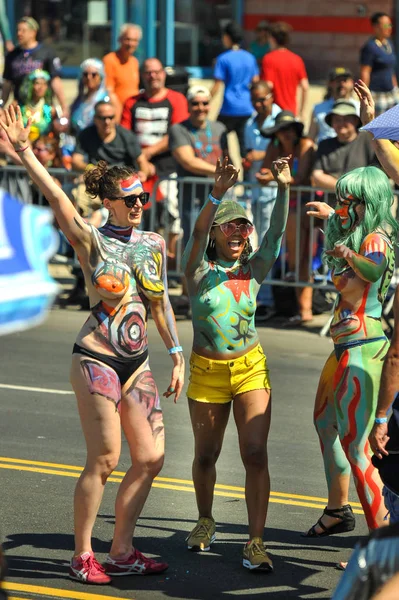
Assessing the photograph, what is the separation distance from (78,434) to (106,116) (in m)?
5.00

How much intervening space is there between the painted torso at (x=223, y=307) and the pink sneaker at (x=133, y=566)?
1.11 metres

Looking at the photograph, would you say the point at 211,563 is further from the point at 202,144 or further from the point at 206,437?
the point at 202,144

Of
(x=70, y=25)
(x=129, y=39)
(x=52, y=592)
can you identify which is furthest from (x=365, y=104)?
(x=70, y=25)

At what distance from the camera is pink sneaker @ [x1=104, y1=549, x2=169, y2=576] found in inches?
249

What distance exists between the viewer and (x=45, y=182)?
605 cm

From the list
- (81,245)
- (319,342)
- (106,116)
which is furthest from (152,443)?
(106,116)

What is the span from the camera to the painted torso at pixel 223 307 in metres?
6.59

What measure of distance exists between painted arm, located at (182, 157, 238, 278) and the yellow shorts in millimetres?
497

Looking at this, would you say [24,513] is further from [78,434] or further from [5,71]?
[5,71]

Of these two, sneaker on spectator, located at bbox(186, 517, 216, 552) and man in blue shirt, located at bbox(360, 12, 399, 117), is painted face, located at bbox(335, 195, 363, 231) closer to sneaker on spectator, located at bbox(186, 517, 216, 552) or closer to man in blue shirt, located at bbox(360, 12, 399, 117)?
sneaker on spectator, located at bbox(186, 517, 216, 552)

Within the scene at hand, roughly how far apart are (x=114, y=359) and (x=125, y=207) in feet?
2.50

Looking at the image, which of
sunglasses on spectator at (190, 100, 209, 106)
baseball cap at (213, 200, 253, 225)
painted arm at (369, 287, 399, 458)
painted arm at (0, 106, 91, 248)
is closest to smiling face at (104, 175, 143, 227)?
painted arm at (0, 106, 91, 248)

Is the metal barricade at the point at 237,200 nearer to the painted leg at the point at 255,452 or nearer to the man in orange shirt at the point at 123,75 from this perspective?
the man in orange shirt at the point at 123,75

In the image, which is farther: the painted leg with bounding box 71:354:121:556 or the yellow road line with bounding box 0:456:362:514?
the yellow road line with bounding box 0:456:362:514
